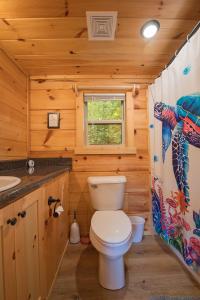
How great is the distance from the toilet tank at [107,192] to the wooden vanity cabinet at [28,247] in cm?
53

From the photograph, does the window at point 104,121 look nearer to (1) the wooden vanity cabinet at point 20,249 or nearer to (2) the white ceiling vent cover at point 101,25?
(2) the white ceiling vent cover at point 101,25

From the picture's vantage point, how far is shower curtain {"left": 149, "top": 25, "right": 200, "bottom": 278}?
121 centimetres

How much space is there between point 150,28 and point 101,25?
38cm

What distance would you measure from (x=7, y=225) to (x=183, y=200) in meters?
1.21

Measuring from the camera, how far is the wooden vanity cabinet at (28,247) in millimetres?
735

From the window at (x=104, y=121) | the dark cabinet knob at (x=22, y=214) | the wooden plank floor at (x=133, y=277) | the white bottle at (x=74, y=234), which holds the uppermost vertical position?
the window at (x=104, y=121)

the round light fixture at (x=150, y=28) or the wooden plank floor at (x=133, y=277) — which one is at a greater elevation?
the round light fixture at (x=150, y=28)

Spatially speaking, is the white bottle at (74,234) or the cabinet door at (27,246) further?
the white bottle at (74,234)

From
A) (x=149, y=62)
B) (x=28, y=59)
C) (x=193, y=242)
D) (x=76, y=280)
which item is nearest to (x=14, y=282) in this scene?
(x=76, y=280)

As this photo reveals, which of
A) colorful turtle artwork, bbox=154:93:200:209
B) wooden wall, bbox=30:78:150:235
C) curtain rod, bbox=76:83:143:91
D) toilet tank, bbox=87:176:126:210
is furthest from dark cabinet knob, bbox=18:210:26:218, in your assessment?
curtain rod, bbox=76:83:143:91

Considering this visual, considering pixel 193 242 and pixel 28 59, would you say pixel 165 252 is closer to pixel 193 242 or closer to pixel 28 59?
pixel 193 242

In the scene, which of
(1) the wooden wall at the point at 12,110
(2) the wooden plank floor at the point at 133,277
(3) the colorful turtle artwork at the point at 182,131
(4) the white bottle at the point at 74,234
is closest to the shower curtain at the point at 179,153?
(3) the colorful turtle artwork at the point at 182,131

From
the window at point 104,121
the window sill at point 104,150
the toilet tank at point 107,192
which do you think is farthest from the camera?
the window at point 104,121

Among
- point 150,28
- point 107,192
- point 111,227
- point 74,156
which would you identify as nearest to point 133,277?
point 111,227
